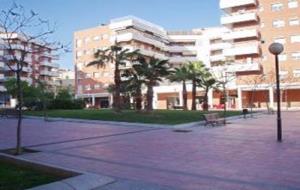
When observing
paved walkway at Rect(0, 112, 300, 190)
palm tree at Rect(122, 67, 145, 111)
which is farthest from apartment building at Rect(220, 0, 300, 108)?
paved walkway at Rect(0, 112, 300, 190)

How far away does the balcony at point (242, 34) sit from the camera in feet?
227

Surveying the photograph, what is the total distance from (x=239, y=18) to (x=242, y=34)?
8.79 ft

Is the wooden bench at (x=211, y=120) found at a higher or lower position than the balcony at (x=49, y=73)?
lower

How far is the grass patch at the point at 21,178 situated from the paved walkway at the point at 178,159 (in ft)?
4.14

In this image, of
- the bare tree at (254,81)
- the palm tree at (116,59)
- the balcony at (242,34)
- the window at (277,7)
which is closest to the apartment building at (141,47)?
the balcony at (242,34)

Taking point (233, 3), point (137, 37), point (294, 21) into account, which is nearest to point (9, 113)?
point (233, 3)

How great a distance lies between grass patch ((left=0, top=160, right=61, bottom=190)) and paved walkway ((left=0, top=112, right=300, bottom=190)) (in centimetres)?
126

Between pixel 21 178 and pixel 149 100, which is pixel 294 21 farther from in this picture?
pixel 21 178

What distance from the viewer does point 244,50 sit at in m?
69.4

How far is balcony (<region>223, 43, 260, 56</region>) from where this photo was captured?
68562mm

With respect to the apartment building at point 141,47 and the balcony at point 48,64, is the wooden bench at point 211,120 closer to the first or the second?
the apartment building at point 141,47

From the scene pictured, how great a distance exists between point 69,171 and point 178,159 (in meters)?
3.69

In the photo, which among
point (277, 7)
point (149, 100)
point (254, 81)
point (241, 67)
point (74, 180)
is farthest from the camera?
point (241, 67)

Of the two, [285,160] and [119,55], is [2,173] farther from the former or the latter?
[119,55]
